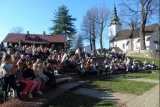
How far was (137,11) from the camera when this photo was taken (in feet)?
126

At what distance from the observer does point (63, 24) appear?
184 ft

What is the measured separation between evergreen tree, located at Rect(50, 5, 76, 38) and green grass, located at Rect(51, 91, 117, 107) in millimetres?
47404

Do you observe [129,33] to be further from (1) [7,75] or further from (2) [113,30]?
(1) [7,75]

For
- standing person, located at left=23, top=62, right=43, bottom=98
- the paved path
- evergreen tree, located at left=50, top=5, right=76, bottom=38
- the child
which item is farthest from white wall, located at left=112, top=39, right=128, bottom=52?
standing person, located at left=23, top=62, right=43, bottom=98

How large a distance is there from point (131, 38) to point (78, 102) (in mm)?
59064

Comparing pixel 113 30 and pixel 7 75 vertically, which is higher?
pixel 113 30

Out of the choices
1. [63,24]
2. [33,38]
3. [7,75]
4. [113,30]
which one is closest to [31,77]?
[7,75]

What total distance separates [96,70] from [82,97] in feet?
22.9

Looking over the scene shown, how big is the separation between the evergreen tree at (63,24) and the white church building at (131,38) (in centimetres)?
1785

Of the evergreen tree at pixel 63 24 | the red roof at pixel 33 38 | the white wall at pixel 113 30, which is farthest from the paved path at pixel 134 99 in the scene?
the white wall at pixel 113 30

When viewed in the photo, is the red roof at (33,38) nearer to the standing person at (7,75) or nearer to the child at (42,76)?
the child at (42,76)

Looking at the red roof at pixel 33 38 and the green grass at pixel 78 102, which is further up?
the red roof at pixel 33 38

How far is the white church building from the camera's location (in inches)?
2260

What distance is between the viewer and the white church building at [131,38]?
57.4 meters
